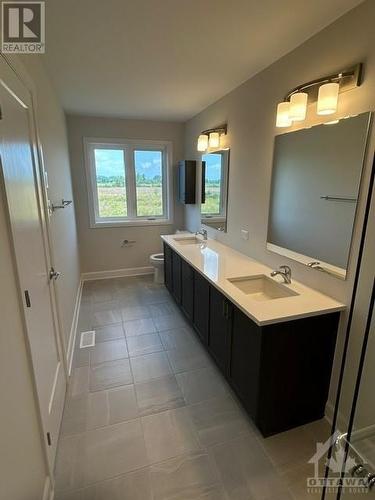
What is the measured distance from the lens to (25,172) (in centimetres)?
145

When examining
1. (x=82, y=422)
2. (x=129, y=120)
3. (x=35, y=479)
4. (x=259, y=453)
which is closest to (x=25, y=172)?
(x=35, y=479)

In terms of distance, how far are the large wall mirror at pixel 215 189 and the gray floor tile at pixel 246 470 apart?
2.16 meters

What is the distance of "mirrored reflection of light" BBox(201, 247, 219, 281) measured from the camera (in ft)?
7.51

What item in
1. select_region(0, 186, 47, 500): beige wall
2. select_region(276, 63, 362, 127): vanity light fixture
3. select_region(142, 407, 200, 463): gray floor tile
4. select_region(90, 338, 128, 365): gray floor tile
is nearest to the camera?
select_region(0, 186, 47, 500): beige wall

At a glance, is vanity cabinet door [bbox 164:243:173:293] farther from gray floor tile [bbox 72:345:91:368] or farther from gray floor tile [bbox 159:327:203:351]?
gray floor tile [bbox 72:345:91:368]

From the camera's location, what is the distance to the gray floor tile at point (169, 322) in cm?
305

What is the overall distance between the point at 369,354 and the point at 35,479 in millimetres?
1850

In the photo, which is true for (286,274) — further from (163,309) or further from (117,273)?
(117,273)

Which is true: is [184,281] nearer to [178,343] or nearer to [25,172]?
[178,343]

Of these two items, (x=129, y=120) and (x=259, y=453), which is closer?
(x=259, y=453)

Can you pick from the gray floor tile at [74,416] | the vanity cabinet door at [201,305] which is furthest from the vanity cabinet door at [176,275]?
the gray floor tile at [74,416]

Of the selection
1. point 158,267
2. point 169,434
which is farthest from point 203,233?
point 169,434

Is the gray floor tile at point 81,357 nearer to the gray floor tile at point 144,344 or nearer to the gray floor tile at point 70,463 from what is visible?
the gray floor tile at point 144,344

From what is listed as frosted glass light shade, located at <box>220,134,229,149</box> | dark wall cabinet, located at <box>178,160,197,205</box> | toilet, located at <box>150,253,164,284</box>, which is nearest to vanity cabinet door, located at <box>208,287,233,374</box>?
frosted glass light shade, located at <box>220,134,229,149</box>
